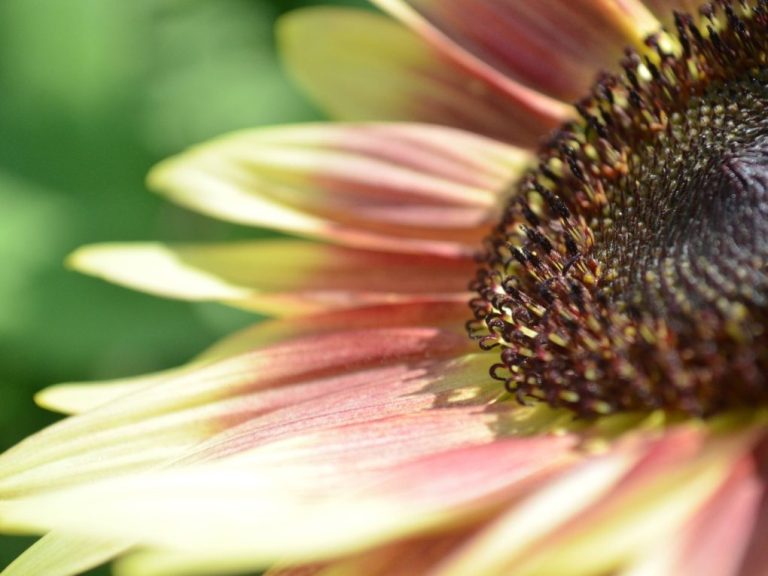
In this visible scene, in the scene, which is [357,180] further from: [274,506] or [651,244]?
[274,506]

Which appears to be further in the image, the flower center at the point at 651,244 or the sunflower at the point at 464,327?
the flower center at the point at 651,244

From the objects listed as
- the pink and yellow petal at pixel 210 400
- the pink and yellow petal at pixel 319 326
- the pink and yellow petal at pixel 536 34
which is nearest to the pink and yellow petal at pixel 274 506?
the pink and yellow petal at pixel 210 400

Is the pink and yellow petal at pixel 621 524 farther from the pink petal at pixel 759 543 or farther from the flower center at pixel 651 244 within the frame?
the flower center at pixel 651 244

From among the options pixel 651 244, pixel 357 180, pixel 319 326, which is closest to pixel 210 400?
pixel 319 326

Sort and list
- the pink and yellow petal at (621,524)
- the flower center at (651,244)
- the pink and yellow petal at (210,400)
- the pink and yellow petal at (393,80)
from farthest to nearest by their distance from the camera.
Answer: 1. the pink and yellow petal at (393,80)
2. the pink and yellow petal at (210,400)
3. the flower center at (651,244)
4. the pink and yellow petal at (621,524)

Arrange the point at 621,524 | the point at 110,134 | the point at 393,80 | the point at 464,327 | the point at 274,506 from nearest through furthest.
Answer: the point at 621,524 → the point at 274,506 → the point at 464,327 → the point at 393,80 → the point at 110,134

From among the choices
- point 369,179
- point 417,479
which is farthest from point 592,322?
point 369,179

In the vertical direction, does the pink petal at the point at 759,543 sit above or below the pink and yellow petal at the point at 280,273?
below
